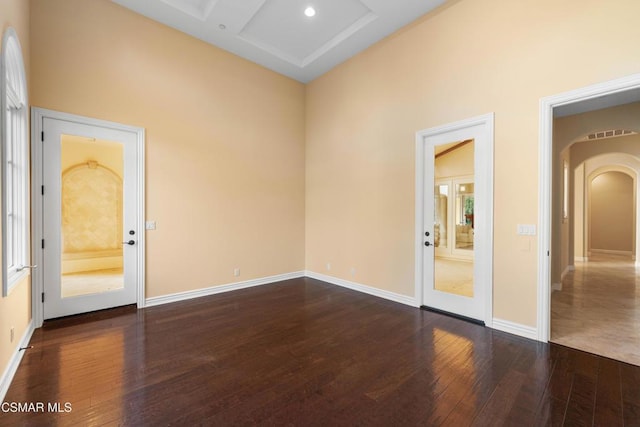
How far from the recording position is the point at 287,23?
168 inches

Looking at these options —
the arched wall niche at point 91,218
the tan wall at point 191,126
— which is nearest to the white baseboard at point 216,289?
the tan wall at point 191,126

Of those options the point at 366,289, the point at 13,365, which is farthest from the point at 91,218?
the point at 366,289

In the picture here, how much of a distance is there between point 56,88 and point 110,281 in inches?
100

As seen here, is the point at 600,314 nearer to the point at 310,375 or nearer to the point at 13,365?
the point at 310,375

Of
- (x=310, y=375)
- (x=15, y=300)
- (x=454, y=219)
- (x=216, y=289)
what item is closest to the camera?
(x=310, y=375)

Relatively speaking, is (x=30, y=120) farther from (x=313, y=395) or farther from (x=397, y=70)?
(x=397, y=70)

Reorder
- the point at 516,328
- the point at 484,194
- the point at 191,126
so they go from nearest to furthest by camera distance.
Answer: the point at 516,328 → the point at 484,194 → the point at 191,126

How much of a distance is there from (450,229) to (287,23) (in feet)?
12.9

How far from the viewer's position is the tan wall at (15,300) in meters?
2.20

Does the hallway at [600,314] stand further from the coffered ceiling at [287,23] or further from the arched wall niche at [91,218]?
the arched wall niche at [91,218]

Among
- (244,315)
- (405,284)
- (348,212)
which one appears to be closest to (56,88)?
(244,315)

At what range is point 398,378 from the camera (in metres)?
2.32

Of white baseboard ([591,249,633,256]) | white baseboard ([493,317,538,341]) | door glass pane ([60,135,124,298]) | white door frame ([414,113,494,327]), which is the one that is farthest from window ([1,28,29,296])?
white baseboard ([591,249,633,256])

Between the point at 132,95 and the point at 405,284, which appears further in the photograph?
the point at 405,284
